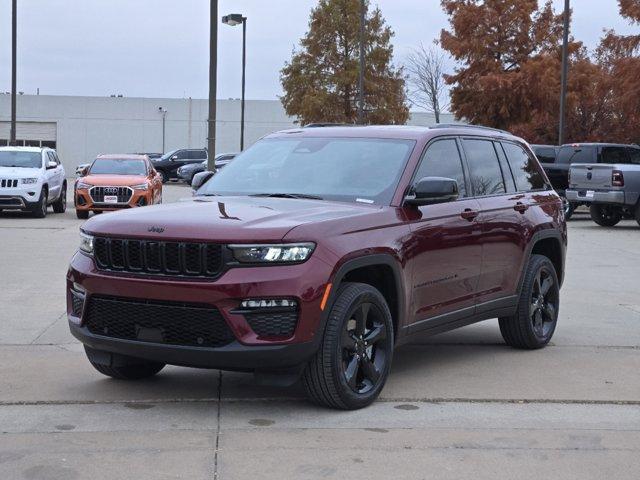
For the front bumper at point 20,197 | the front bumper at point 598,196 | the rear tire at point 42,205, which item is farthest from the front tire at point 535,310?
the rear tire at point 42,205

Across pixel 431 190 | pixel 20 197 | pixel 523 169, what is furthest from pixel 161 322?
pixel 20 197

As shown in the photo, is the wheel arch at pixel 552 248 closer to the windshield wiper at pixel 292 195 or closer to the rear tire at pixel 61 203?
the windshield wiper at pixel 292 195

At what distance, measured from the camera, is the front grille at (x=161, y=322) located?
577cm

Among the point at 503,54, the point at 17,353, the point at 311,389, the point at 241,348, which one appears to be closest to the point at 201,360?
the point at 241,348

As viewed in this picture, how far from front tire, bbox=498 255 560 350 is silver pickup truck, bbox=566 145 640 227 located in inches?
572

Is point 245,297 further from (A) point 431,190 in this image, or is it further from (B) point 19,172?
(B) point 19,172

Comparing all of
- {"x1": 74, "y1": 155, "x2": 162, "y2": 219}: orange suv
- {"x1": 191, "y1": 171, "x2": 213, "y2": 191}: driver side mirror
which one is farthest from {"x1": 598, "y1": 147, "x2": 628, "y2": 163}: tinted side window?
{"x1": 191, "y1": 171, "x2": 213, "y2": 191}: driver side mirror

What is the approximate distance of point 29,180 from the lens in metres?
23.2

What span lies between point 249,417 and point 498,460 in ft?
5.05

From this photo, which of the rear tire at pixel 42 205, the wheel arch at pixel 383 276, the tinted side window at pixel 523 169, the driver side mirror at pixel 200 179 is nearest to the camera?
the wheel arch at pixel 383 276

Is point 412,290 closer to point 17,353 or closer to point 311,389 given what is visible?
point 311,389

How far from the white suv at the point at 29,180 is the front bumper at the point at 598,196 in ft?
39.3

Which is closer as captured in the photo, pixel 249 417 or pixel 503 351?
pixel 249 417

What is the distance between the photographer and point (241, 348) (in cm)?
571
